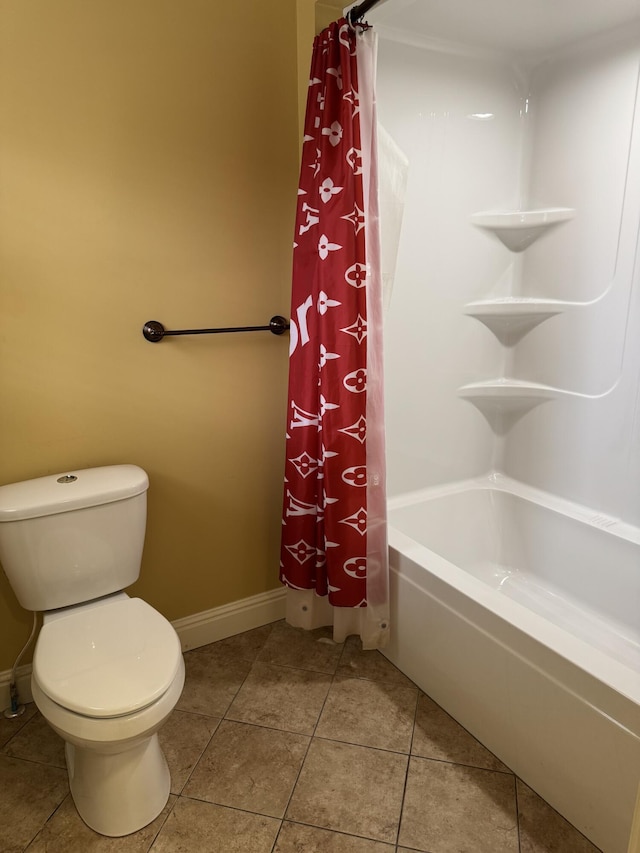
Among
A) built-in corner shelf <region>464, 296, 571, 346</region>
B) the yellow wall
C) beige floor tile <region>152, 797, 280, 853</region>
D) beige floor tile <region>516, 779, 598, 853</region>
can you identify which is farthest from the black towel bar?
beige floor tile <region>516, 779, 598, 853</region>

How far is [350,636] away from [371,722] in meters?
0.43

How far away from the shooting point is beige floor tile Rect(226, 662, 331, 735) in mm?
1852

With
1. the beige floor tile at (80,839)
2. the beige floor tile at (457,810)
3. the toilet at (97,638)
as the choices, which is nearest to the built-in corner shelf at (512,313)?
the toilet at (97,638)

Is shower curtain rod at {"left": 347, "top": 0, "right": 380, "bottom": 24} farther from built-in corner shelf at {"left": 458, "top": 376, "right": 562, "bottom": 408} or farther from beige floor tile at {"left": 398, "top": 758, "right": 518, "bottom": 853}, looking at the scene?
beige floor tile at {"left": 398, "top": 758, "right": 518, "bottom": 853}

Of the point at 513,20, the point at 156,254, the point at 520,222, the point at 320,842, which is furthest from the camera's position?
the point at 520,222

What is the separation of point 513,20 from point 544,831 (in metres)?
2.44

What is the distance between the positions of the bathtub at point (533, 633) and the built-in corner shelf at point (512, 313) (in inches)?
25.2

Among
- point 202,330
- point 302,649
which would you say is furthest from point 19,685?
point 202,330

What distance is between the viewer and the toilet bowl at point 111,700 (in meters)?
1.34

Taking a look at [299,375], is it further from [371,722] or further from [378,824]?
[378,824]

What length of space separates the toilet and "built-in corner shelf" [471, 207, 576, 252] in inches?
64.5

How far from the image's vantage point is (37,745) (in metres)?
1.76

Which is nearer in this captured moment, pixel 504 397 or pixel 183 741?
pixel 183 741

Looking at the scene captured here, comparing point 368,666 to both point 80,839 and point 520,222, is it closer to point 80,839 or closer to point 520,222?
point 80,839
